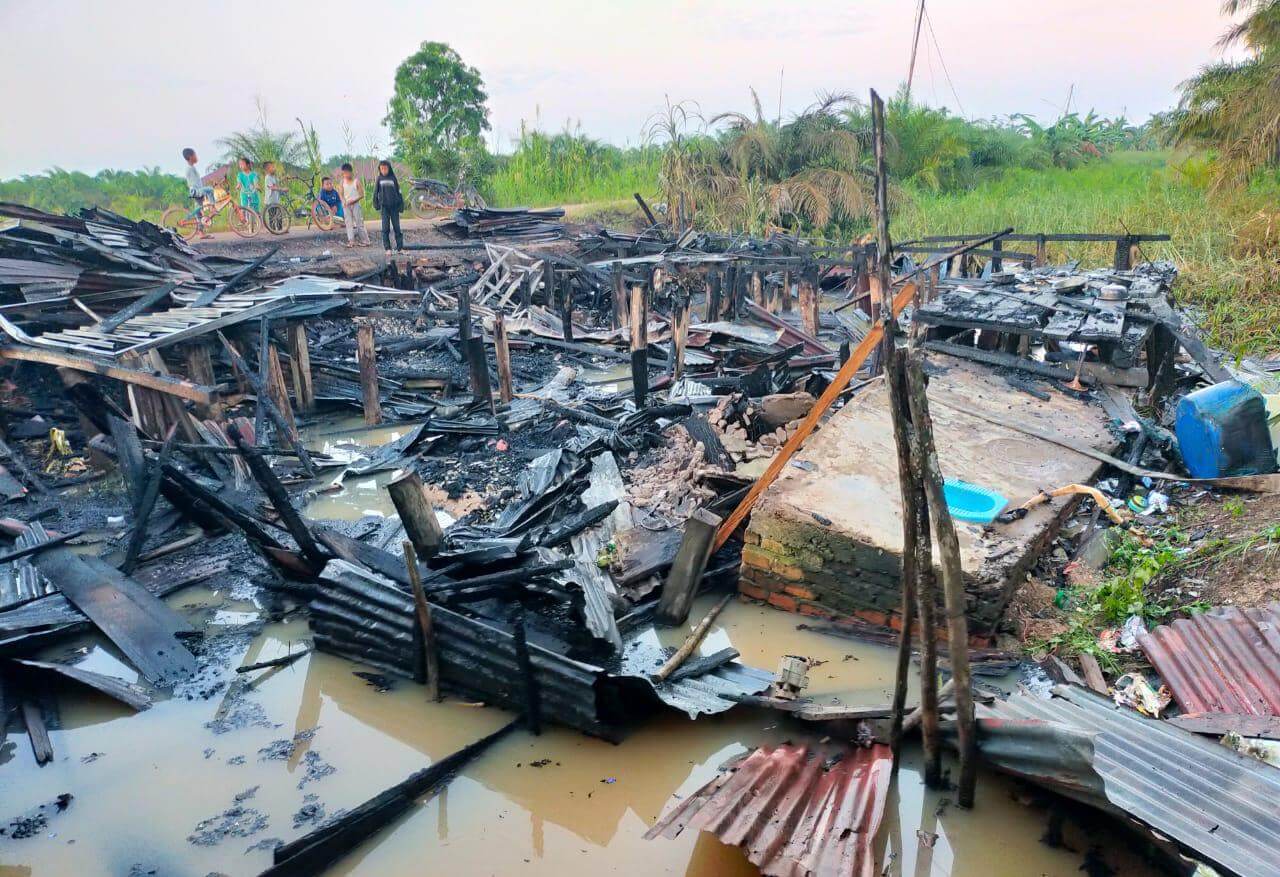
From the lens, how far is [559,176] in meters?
24.7

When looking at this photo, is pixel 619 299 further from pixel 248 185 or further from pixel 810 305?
pixel 248 185

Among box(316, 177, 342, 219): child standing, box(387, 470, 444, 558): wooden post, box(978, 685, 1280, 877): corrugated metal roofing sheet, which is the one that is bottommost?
box(978, 685, 1280, 877): corrugated metal roofing sheet

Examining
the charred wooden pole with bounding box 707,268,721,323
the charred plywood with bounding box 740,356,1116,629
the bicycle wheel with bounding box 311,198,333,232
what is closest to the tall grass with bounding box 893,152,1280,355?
the charred plywood with bounding box 740,356,1116,629

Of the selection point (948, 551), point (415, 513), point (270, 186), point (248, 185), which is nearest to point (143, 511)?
point (415, 513)

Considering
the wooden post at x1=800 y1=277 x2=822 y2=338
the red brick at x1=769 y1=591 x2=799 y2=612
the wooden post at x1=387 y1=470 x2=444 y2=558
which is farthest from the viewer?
the wooden post at x1=800 y1=277 x2=822 y2=338

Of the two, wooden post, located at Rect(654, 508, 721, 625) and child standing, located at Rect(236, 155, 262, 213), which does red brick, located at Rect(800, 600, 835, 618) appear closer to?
wooden post, located at Rect(654, 508, 721, 625)

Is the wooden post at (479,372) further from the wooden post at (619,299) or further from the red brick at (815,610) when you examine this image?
the red brick at (815,610)

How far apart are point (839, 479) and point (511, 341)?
8328 mm

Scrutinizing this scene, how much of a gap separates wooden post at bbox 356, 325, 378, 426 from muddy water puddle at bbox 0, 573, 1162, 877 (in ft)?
15.2

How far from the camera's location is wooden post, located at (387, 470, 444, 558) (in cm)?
491

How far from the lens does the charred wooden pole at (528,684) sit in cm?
403

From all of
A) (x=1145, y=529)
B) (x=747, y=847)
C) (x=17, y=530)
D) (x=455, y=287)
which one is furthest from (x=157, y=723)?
(x=455, y=287)

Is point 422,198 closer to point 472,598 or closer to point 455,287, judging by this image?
point 455,287

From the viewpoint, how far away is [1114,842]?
10.5ft
